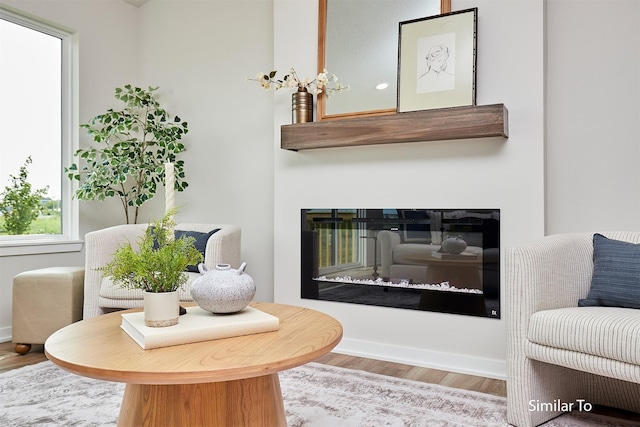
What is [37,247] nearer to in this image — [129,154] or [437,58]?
[129,154]

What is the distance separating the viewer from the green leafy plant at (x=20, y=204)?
337 centimetres

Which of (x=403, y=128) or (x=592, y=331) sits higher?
(x=403, y=128)

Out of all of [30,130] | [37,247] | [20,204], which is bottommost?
[37,247]

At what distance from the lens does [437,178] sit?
2715 millimetres

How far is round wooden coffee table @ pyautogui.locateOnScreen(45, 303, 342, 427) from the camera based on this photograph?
3.62ft

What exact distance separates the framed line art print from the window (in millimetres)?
2667

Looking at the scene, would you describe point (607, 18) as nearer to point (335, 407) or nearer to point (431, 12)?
point (431, 12)

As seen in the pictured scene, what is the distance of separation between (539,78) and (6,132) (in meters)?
3.50

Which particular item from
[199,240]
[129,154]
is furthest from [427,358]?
[129,154]

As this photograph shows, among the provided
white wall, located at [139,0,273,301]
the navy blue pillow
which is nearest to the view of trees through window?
white wall, located at [139,0,273,301]

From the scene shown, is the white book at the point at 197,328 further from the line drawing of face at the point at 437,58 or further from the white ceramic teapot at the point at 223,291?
the line drawing of face at the point at 437,58

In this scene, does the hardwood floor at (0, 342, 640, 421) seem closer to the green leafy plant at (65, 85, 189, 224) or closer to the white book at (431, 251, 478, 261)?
the white book at (431, 251, 478, 261)

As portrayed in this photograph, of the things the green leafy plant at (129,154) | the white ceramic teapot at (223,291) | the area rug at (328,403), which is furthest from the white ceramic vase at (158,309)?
the green leafy plant at (129,154)

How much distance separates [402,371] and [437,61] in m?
1.71
